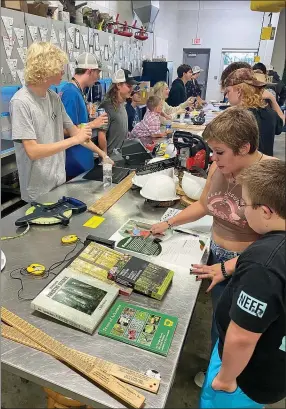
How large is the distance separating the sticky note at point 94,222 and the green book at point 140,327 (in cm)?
60

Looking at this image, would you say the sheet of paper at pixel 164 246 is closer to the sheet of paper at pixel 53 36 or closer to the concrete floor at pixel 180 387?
the concrete floor at pixel 180 387

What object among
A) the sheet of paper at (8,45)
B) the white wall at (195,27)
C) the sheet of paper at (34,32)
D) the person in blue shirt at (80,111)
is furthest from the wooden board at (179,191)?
the white wall at (195,27)

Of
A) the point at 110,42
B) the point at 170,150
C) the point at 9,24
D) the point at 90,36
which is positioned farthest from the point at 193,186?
the point at 110,42

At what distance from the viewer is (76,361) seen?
864mm

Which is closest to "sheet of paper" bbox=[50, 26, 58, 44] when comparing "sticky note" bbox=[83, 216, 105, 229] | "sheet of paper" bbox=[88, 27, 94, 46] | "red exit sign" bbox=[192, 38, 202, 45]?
"sheet of paper" bbox=[88, 27, 94, 46]

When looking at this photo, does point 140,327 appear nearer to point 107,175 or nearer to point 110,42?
point 107,175

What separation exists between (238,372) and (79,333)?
18.8 inches

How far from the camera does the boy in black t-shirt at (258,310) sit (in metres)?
0.63

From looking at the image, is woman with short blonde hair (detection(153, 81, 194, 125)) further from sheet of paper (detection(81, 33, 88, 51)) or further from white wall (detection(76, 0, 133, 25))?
white wall (detection(76, 0, 133, 25))

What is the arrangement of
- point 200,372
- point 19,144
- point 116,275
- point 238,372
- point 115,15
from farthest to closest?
1. point 115,15
2. point 19,144
3. point 200,372
4. point 116,275
5. point 238,372

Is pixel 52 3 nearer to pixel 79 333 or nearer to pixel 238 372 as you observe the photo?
pixel 79 333

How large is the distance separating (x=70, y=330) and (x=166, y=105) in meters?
4.31

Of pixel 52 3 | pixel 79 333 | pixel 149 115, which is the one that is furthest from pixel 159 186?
pixel 52 3

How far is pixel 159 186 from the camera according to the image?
1.79m
